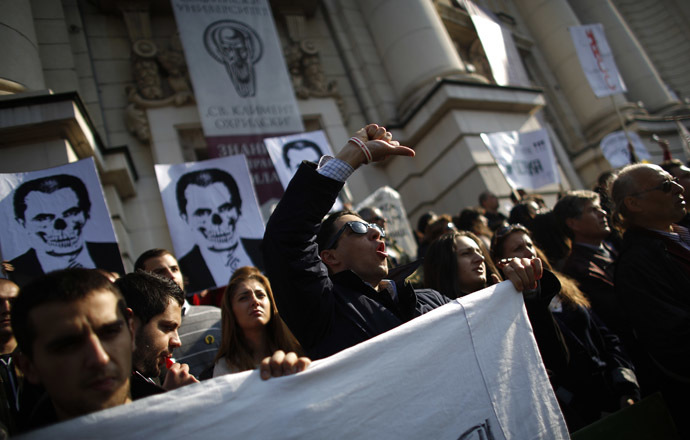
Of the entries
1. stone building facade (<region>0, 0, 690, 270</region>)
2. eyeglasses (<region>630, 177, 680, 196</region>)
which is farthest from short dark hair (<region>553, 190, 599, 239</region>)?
stone building facade (<region>0, 0, 690, 270</region>)

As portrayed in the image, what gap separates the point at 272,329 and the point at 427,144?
6.43 metres

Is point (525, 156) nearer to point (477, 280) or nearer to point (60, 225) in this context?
point (477, 280)

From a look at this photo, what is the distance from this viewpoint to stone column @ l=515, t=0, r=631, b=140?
13.3m

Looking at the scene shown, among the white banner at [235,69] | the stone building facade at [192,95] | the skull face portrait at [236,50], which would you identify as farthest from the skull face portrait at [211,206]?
the skull face portrait at [236,50]

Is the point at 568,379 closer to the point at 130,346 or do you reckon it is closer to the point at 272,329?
the point at 272,329

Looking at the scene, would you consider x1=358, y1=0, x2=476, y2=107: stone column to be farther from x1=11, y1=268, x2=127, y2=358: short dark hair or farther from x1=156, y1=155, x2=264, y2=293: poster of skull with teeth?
x1=11, y1=268, x2=127, y2=358: short dark hair

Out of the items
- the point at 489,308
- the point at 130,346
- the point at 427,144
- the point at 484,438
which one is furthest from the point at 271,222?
the point at 427,144

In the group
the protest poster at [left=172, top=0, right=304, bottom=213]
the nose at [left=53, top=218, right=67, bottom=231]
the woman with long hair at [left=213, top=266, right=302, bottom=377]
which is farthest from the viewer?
the protest poster at [left=172, top=0, right=304, bottom=213]

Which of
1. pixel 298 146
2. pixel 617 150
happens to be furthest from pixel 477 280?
pixel 617 150

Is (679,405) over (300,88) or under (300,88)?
under

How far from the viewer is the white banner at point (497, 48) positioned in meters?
7.70

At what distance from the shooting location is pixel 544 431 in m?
1.81

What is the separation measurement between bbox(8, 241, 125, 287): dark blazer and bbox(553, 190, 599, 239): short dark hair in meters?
3.75

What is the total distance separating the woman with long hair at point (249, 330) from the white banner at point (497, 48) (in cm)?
648
